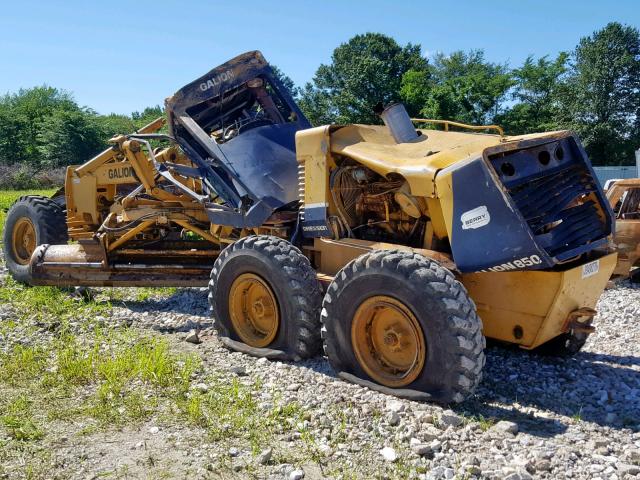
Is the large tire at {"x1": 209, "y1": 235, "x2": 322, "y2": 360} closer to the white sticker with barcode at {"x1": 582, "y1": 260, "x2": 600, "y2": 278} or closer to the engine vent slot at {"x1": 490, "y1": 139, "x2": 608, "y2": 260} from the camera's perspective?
the engine vent slot at {"x1": 490, "y1": 139, "x2": 608, "y2": 260}

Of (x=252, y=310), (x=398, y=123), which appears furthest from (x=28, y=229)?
(x=398, y=123)

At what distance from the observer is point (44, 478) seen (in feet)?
11.2

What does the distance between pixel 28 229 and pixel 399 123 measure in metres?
6.36

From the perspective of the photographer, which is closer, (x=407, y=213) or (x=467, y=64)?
(x=407, y=213)

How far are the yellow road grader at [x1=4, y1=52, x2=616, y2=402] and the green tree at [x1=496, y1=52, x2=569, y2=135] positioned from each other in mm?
30728

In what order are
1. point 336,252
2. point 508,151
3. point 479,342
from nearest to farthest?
1. point 479,342
2. point 508,151
3. point 336,252

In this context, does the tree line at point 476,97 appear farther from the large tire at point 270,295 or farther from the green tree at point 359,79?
the large tire at point 270,295

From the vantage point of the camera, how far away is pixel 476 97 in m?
34.5

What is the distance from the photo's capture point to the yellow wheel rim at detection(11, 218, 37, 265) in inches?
370

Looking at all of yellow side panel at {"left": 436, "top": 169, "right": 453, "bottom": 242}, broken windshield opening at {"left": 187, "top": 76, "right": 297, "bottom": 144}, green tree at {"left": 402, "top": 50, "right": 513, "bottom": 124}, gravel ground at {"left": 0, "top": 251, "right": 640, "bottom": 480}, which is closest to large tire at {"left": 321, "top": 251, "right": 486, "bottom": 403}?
gravel ground at {"left": 0, "top": 251, "right": 640, "bottom": 480}

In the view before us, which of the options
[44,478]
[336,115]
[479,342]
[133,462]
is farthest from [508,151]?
[336,115]

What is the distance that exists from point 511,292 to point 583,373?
1160 millimetres

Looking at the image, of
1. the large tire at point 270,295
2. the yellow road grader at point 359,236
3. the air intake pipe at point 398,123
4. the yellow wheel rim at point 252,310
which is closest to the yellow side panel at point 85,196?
the yellow road grader at point 359,236

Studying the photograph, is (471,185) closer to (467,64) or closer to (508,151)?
(508,151)
